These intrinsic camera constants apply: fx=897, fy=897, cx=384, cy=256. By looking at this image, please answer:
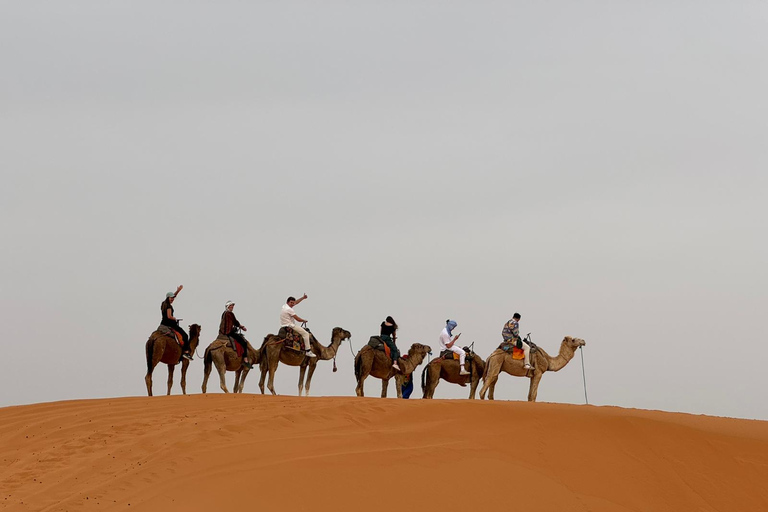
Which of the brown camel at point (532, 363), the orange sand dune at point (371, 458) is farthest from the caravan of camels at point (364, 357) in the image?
the orange sand dune at point (371, 458)

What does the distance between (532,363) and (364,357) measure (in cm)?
474

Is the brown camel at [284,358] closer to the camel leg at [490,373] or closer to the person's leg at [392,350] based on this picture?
the person's leg at [392,350]

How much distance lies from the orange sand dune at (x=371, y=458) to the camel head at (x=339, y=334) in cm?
889

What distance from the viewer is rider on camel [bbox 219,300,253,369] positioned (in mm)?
25609

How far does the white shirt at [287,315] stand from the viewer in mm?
25750

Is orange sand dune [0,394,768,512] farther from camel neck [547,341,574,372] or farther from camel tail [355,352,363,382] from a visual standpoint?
camel neck [547,341,574,372]

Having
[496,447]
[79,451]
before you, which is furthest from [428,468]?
[79,451]

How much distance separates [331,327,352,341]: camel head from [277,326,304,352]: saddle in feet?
7.33

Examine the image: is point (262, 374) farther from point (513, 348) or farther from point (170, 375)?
point (513, 348)

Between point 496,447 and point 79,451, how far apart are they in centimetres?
711

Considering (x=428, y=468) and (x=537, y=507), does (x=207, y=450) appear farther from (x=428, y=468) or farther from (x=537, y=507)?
(x=537, y=507)

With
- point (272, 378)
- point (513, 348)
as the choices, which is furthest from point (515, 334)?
point (272, 378)

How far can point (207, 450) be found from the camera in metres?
14.4

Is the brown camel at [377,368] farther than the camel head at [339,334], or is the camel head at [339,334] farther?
the camel head at [339,334]
